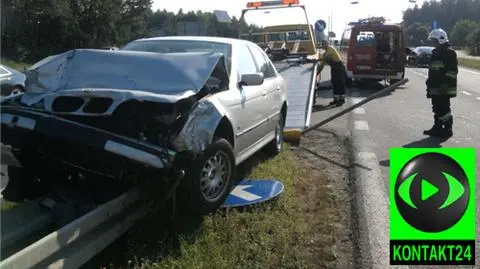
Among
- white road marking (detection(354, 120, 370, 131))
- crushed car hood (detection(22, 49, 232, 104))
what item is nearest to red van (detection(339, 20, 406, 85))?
white road marking (detection(354, 120, 370, 131))

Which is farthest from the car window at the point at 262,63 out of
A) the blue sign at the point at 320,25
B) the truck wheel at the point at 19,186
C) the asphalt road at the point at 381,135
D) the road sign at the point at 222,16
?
the blue sign at the point at 320,25

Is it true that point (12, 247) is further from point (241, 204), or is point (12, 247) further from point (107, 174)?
point (241, 204)

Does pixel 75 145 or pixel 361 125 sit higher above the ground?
pixel 75 145

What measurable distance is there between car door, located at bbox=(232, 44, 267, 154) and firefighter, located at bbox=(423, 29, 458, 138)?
4264 mm

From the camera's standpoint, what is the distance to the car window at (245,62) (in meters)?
5.86

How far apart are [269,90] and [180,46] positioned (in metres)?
1.31

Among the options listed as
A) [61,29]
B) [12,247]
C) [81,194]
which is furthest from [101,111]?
[61,29]

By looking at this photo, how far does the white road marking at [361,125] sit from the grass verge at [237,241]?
5.17m

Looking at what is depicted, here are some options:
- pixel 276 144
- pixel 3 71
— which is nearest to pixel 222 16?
pixel 3 71

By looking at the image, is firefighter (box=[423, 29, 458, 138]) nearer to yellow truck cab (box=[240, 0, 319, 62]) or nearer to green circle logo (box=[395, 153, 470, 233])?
green circle logo (box=[395, 153, 470, 233])

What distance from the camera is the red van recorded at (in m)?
18.5

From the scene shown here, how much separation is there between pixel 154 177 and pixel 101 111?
662mm

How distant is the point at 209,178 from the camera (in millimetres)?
4633

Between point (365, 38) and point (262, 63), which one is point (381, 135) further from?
point (365, 38)
